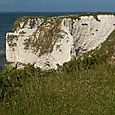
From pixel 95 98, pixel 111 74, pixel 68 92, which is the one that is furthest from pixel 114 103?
pixel 111 74

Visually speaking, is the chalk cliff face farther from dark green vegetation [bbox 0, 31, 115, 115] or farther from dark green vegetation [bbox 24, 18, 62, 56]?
dark green vegetation [bbox 0, 31, 115, 115]

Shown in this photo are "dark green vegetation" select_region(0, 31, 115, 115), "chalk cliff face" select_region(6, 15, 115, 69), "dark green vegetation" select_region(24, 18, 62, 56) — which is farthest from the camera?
"dark green vegetation" select_region(24, 18, 62, 56)

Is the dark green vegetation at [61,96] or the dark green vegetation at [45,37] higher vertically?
the dark green vegetation at [61,96]

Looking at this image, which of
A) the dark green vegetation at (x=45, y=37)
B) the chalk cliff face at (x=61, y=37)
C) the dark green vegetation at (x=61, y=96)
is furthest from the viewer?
the dark green vegetation at (x=45, y=37)

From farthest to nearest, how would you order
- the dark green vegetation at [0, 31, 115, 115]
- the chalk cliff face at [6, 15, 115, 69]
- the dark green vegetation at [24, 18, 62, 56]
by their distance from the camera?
the dark green vegetation at [24, 18, 62, 56]
the chalk cliff face at [6, 15, 115, 69]
the dark green vegetation at [0, 31, 115, 115]

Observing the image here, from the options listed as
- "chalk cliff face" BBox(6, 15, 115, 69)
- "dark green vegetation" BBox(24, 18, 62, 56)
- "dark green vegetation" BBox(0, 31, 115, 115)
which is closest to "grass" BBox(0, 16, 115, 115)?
"dark green vegetation" BBox(0, 31, 115, 115)

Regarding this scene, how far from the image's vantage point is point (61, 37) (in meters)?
44.8

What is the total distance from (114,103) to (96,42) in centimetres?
3869

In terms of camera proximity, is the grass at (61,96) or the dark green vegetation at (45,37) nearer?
the grass at (61,96)

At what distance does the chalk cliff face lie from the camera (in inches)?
1754

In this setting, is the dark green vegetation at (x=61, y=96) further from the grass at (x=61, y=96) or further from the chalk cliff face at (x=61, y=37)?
the chalk cliff face at (x=61, y=37)

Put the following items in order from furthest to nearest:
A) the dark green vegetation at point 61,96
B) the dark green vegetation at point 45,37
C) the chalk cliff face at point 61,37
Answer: the dark green vegetation at point 45,37 < the chalk cliff face at point 61,37 < the dark green vegetation at point 61,96

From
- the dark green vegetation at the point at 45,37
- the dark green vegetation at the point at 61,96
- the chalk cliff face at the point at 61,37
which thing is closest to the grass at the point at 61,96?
the dark green vegetation at the point at 61,96

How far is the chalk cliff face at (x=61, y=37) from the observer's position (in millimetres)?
44562
